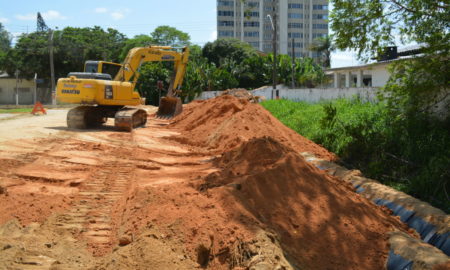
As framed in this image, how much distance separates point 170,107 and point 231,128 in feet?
30.1

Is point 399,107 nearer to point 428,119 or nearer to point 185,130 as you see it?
point 428,119

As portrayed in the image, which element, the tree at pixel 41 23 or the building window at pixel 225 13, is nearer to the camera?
the tree at pixel 41 23

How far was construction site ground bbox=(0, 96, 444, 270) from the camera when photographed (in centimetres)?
468

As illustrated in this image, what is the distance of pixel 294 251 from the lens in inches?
198

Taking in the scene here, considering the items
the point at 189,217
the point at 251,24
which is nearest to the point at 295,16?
the point at 251,24

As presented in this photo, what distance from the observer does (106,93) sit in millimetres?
16234

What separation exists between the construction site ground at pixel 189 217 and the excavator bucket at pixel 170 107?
11.8 meters

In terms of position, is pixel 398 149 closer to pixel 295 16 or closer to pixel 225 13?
pixel 225 13

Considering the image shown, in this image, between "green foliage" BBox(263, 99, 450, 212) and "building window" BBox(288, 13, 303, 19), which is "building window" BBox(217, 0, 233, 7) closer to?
"building window" BBox(288, 13, 303, 19)

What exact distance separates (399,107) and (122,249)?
25.5 ft

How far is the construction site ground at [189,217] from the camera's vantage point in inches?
184

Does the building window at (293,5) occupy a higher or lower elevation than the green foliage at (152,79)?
higher

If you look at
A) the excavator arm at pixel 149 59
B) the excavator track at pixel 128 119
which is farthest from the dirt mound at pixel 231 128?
the excavator arm at pixel 149 59

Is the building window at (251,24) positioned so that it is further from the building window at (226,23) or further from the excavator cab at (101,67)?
the excavator cab at (101,67)
